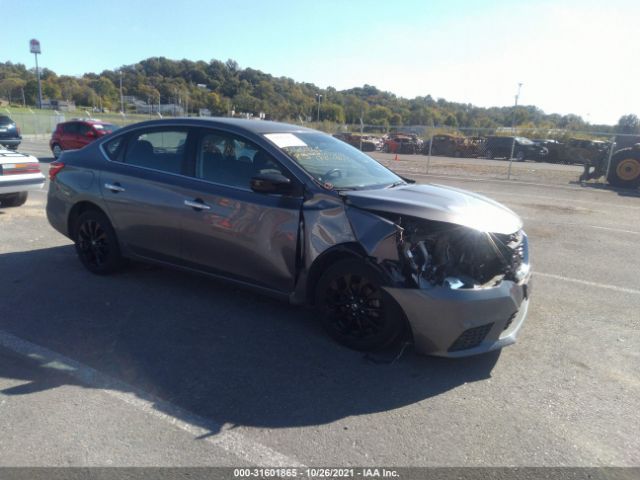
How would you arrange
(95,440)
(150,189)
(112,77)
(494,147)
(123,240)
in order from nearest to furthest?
(95,440) < (150,189) < (123,240) < (494,147) < (112,77)

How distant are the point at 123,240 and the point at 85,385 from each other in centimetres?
216

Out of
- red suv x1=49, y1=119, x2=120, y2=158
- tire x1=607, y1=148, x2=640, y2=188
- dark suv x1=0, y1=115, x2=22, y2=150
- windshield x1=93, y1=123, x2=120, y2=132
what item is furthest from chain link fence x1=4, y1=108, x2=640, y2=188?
red suv x1=49, y1=119, x2=120, y2=158

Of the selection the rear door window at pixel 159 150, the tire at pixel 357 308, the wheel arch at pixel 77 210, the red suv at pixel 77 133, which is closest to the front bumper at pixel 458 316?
the tire at pixel 357 308

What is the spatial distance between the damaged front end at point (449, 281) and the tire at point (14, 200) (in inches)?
313

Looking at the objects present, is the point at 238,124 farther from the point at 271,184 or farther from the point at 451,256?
the point at 451,256

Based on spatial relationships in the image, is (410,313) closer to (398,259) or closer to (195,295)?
(398,259)

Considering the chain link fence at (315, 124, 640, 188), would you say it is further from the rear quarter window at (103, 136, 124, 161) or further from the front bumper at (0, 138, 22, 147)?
the rear quarter window at (103, 136, 124, 161)

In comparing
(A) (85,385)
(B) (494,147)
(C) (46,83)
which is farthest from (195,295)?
(C) (46,83)

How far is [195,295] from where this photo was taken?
5125 mm

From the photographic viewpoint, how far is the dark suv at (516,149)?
3133 centimetres

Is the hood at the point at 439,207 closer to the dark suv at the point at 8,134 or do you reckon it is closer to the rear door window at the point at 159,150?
the rear door window at the point at 159,150

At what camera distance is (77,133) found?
1928 centimetres


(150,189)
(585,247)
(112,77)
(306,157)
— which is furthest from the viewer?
(112,77)

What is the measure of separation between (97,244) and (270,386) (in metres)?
3.08
